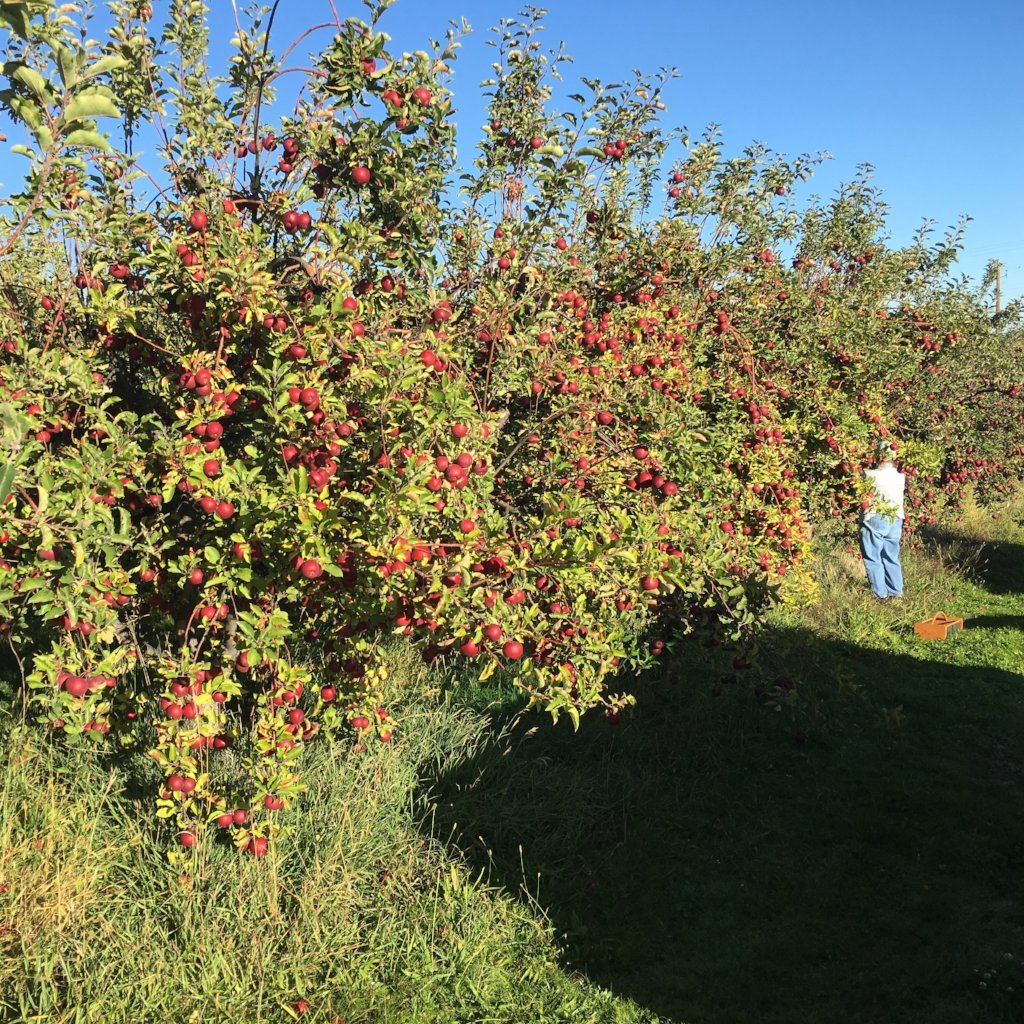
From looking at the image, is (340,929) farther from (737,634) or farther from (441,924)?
(737,634)

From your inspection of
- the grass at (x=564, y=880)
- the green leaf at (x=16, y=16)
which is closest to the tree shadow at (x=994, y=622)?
the grass at (x=564, y=880)

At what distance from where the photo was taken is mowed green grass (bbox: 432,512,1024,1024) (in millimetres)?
4316

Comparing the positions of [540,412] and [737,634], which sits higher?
[540,412]

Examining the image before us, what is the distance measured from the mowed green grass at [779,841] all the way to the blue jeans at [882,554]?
243 cm

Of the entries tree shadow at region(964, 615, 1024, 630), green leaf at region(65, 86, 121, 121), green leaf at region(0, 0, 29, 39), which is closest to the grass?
tree shadow at region(964, 615, 1024, 630)

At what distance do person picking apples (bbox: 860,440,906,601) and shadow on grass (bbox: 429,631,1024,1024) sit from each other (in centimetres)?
297

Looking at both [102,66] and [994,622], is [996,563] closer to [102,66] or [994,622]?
[994,622]

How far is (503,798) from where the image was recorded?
553 centimetres

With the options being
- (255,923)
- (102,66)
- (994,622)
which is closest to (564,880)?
(255,923)

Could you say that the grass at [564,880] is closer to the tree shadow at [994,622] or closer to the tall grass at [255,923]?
the tall grass at [255,923]

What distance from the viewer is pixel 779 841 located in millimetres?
5531

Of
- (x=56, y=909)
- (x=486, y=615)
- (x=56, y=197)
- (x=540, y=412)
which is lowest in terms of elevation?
(x=56, y=909)

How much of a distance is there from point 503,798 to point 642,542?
239 cm

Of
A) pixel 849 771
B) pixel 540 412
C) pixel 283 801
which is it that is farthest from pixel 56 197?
pixel 849 771
